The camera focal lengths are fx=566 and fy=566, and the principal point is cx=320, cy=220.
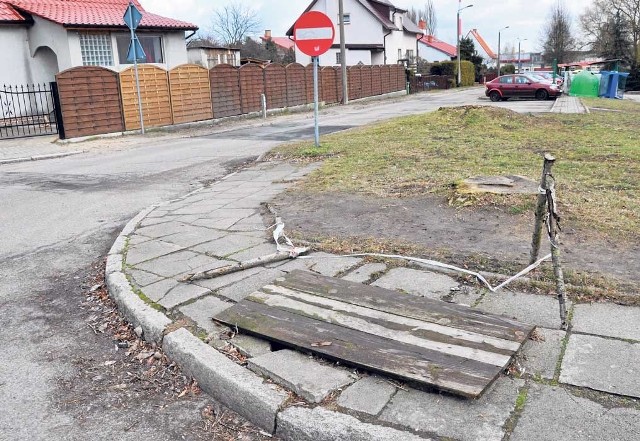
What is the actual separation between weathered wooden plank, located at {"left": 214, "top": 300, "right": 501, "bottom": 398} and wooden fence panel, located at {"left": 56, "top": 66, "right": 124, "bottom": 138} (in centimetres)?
1564

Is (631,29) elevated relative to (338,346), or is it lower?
elevated

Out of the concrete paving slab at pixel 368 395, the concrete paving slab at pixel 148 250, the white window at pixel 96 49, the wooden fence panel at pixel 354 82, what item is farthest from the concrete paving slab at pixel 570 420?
the wooden fence panel at pixel 354 82

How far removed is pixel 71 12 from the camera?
22.5m

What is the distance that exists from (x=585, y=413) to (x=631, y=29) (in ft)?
220

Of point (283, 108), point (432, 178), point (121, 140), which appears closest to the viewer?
point (432, 178)

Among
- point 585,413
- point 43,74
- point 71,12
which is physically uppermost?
point 71,12

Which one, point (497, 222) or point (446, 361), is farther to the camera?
point (497, 222)

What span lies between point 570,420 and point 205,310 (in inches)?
95.1

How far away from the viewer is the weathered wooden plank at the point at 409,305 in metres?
3.31

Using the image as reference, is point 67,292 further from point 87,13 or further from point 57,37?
point 87,13

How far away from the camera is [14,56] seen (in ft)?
72.0

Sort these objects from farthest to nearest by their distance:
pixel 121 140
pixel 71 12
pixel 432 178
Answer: pixel 71 12 < pixel 121 140 < pixel 432 178

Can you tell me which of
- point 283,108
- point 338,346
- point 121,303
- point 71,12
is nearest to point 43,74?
point 71,12

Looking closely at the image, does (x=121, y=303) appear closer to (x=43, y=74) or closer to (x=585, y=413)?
(x=585, y=413)
